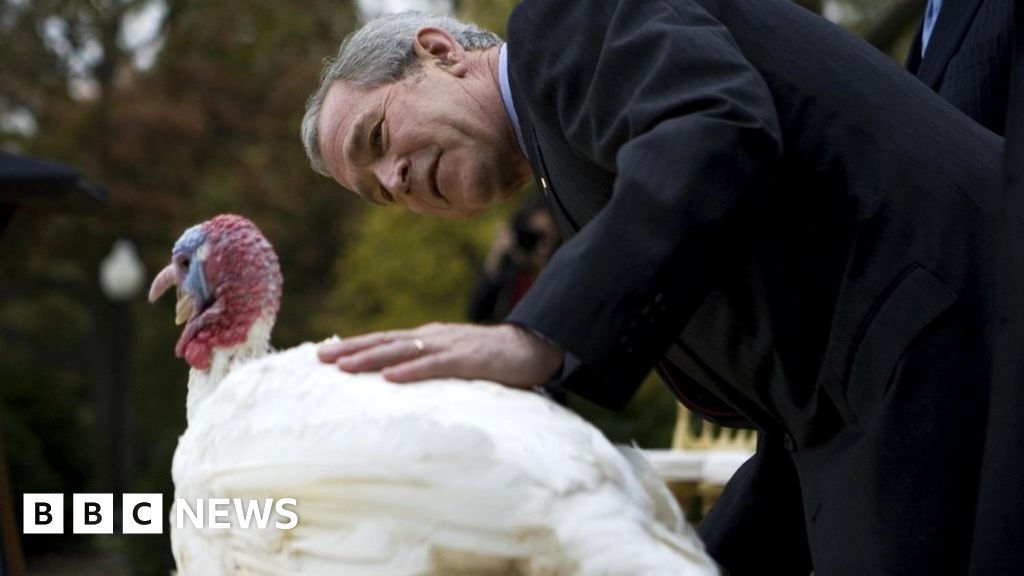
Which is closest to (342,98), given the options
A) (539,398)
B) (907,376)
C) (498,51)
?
(498,51)

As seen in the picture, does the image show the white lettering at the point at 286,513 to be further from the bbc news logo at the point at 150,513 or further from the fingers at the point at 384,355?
the fingers at the point at 384,355

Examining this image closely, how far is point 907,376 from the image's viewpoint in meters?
2.11

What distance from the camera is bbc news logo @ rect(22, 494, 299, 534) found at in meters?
1.97

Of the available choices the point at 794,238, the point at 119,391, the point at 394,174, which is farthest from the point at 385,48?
the point at 119,391

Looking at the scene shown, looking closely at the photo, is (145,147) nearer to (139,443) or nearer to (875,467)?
(139,443)

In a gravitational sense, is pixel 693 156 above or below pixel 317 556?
above

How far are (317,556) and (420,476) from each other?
0.18 metres

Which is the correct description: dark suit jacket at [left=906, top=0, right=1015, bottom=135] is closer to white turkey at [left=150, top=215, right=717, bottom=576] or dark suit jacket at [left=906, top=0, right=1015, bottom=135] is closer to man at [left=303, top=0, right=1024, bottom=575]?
man at [left=303, top=0, right=1024, bottom=575]

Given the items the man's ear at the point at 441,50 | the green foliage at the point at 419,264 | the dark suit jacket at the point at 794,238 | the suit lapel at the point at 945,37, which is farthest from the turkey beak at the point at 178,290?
the green foliage at the point at 419,264

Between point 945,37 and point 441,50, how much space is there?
100cm

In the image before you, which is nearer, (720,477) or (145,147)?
(720,477)

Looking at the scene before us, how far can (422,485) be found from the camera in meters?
1.86

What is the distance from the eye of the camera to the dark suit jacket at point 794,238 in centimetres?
193

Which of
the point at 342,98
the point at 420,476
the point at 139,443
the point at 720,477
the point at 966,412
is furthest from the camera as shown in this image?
the point at 139,443
